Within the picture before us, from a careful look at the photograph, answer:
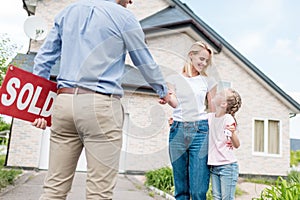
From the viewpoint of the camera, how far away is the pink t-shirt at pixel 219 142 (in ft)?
10.5

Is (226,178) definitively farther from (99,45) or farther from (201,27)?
(201,27)

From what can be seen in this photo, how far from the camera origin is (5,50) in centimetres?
630

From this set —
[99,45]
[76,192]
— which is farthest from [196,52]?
[76,192]

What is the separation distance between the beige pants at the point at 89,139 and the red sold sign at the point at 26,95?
0.69 ft

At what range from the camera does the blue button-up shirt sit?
2057mm

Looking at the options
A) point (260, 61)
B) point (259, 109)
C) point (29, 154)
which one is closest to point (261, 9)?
point (260, 61)

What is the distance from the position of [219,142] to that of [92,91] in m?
1.60

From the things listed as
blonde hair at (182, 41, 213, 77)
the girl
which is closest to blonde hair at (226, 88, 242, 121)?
the girl

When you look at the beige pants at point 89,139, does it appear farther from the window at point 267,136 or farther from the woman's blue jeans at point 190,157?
the window at point 267,136

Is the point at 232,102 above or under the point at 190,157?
above

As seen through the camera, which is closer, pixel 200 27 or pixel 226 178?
pixel 226 178

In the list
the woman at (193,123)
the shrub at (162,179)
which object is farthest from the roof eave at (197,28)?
the woman at (193,123)

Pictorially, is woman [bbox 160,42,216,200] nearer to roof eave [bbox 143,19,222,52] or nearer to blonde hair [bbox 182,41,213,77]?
blonde hair [bbox 182,41,213,77]

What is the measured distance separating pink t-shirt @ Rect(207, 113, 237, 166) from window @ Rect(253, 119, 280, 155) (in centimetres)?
1029
